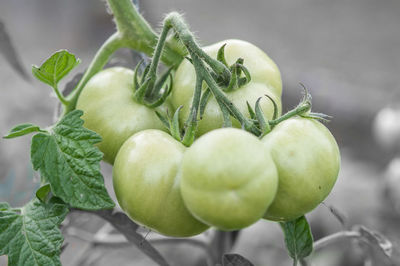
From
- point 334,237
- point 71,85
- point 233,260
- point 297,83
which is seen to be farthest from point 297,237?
point 297,83

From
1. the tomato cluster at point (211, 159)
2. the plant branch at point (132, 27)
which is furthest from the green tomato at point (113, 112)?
the plant branch at point (132, 27)

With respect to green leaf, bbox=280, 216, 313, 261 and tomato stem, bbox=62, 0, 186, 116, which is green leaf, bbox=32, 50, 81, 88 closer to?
tomato stem, bbox=62, 0, 186, 116

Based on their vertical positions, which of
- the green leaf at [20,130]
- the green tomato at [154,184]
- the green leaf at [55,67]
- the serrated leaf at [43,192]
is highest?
the green leaf at [55,67]

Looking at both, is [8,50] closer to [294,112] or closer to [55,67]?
[55,67]

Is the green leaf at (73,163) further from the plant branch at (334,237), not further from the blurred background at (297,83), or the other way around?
the plant branch at (334,237)

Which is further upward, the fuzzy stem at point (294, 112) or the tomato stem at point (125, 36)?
the tomato stem at point (125, 36)

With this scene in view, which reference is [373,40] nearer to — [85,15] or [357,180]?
[85,15]

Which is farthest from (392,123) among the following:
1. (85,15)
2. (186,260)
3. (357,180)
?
(85,15)
